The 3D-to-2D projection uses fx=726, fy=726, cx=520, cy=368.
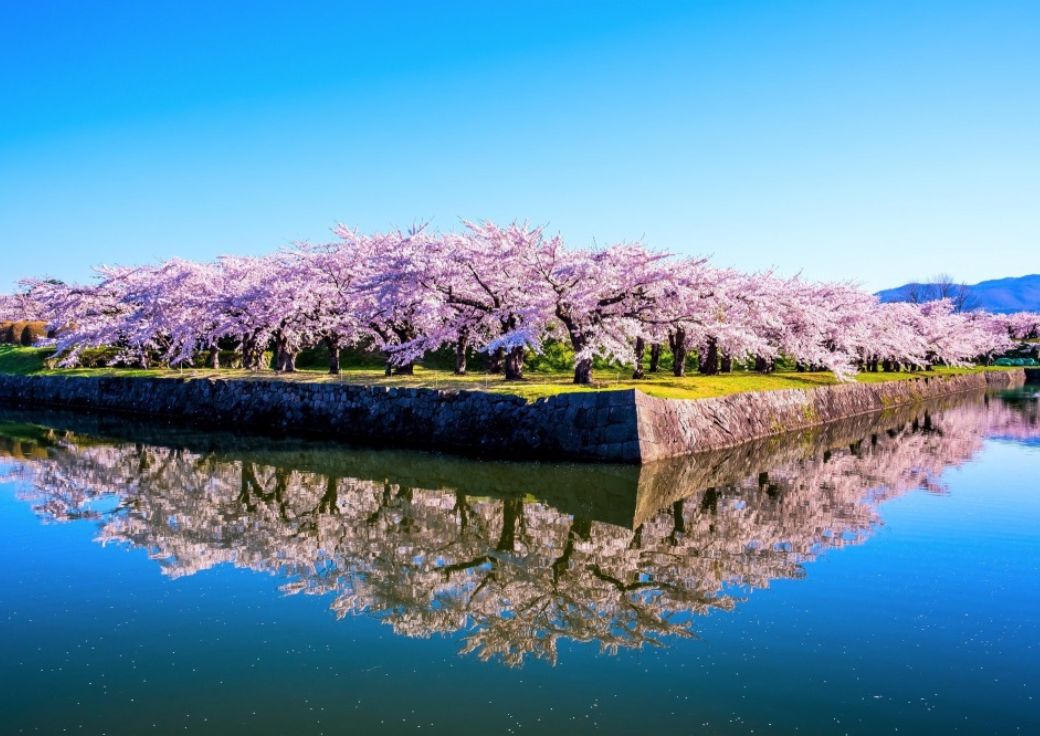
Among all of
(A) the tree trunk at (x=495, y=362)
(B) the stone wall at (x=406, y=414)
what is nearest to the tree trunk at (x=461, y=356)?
(A) the tree trunk at (x=495, y=362)

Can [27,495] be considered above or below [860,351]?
below

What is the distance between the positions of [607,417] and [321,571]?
10866 millimetres

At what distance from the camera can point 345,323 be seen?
3084 cm

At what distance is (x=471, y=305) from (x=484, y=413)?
16.3 ft

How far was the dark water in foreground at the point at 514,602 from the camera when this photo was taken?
23.6 ft

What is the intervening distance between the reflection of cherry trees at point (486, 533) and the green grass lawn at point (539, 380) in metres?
3.99

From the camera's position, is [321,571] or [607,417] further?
[607,417]

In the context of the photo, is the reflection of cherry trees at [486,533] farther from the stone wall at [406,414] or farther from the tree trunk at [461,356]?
the tree trunk at [461,356]

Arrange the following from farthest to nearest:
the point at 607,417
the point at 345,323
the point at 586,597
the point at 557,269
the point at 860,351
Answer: the point at 860,351 < the point at 345,323 < the point at 557,269 < the point at 607,417 < the point at 586,597

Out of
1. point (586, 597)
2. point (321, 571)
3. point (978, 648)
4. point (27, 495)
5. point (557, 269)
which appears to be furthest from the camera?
point (557, 269)

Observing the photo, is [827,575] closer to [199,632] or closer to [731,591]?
[731,591]

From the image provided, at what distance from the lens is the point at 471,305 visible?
83.7ft

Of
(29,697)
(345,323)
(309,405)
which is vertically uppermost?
(345,323)

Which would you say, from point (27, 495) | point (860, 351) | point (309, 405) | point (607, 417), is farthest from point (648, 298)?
point (860, 351)
